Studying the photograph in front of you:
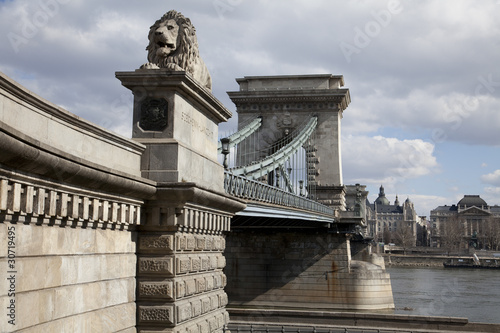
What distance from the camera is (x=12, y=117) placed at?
280 inches

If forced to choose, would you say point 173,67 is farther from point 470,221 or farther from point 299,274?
point 470,221

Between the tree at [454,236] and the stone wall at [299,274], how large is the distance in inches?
Answer: 3737

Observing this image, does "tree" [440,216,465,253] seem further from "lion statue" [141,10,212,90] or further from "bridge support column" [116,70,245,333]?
"lion statue" [141,10,212,90]

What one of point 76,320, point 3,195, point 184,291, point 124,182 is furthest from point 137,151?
point 3,195

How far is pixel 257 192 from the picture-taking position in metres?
22.0

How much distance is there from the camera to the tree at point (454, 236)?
454 ft

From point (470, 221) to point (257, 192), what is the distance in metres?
160

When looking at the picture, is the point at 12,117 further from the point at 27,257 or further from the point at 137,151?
the point at 137,151

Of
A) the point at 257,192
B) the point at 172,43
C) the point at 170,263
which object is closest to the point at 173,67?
the point at 172,43

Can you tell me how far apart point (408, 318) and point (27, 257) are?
20299mm

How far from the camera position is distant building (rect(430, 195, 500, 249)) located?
154 metres

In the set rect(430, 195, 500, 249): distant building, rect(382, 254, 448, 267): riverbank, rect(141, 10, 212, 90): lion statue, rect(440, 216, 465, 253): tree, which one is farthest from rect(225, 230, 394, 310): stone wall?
rect(430, 195, 500, 249): distant building

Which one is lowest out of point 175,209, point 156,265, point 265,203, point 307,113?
point 156,265

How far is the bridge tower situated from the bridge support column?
3555 centimetres
